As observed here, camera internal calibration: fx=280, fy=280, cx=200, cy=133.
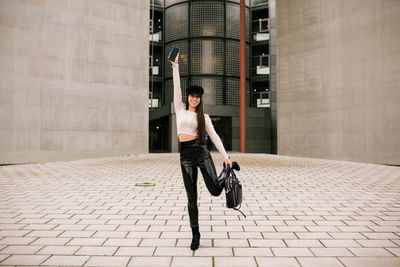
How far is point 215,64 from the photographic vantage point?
2573 centimetres

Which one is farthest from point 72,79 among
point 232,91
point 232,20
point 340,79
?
point 232,20

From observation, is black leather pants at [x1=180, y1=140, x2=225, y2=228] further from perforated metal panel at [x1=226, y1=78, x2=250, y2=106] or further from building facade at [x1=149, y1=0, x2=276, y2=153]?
perforated metal panel at [x1=226, y1=78, x2=250, y2=106]

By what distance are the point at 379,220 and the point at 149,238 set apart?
11.1ft

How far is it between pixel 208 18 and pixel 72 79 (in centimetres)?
1559

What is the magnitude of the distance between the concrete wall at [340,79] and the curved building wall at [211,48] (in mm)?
8604

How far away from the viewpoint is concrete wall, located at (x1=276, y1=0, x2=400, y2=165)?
12.5m

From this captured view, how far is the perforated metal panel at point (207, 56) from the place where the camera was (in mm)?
25594

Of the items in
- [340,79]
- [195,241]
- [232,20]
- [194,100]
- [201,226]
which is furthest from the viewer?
[232,20]

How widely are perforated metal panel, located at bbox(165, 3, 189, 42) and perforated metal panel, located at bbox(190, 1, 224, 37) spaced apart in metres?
0.79

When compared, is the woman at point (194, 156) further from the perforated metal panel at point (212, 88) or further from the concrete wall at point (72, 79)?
the perforated metal panel at point (212, 88)

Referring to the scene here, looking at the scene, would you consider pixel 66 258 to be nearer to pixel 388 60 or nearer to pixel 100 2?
pixel 388 60

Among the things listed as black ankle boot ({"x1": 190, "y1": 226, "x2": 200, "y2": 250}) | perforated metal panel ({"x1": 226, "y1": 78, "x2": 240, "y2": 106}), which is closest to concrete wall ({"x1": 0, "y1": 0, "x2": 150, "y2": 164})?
perforated metal panel ({"x1": 226, "y1": 78, "x2": 240, "y2": 106})

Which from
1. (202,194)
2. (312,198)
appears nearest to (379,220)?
(312,198)

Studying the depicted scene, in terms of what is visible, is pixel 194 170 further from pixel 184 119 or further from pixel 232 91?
pixel 232 91
